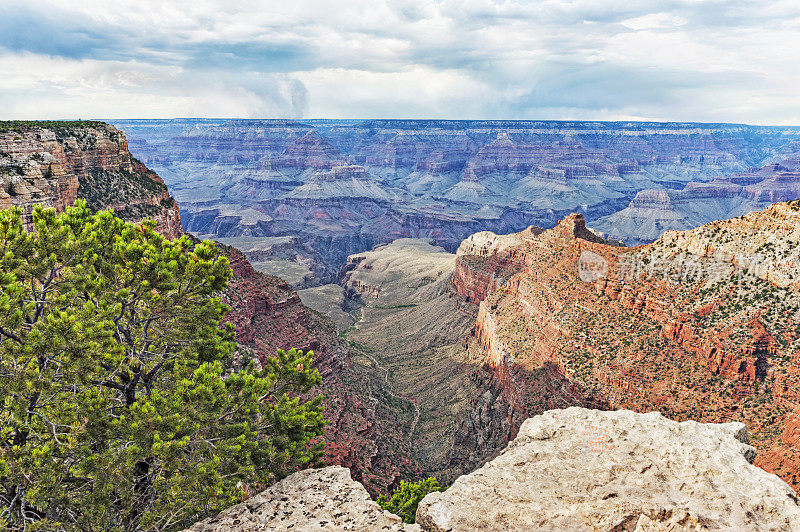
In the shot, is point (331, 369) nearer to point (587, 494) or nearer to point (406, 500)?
point (406, 500)

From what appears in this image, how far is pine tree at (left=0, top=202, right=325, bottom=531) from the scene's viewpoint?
17297 millimetres

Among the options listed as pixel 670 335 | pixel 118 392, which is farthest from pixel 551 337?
pixel 118 392

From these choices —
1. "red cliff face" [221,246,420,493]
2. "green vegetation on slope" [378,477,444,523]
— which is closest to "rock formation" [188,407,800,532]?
"green vegetation on slope" [378,477,444,523]

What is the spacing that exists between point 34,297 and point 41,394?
171 inches

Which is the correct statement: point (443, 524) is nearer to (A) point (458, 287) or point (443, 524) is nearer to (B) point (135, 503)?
(B) point (135, 503)

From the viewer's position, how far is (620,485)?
18.9 metres

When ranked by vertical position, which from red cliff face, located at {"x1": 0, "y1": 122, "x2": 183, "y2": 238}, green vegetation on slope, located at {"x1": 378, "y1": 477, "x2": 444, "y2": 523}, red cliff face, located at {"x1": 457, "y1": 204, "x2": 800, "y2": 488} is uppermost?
red cliff face, located at {"x1": 0, "y1": 122, "x2": 183, "y2": 238}

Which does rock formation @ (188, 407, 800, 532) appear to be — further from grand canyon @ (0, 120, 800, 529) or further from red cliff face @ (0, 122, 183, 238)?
red cliff face @ (0, 122, 183, 238)

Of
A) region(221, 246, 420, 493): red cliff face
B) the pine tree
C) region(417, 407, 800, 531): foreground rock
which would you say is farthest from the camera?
region(221, 246, 420, 493): red cliff face

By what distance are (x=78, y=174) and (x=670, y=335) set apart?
70.1 metres

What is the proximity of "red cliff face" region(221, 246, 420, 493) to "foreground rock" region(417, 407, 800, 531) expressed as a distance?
77.2ft

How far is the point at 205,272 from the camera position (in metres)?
22.3

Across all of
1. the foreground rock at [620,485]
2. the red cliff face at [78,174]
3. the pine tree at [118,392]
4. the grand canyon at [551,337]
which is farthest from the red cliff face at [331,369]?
the foreground rock at [620,485]

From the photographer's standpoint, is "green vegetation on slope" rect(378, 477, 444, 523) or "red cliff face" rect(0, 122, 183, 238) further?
"red cliff face" rect(0, 122, 183, 238)
